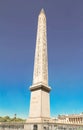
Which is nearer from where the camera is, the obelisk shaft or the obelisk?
the obelisk

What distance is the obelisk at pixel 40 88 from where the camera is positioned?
53.8 feet

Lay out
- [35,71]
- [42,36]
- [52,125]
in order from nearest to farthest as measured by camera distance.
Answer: [52,125] < [35,71] < [42,36]

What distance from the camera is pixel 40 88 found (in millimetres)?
17141

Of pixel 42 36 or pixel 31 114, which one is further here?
pixel 42 36

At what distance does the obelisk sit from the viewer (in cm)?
1639

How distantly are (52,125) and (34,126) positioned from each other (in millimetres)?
1863

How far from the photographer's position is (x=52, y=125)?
50.0 feet

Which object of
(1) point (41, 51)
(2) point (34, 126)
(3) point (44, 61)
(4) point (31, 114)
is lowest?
(2) point (34, 126)

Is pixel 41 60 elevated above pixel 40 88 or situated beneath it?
elevated above

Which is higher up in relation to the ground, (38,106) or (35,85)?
(35,85)

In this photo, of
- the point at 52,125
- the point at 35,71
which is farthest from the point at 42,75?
the point at 52,125

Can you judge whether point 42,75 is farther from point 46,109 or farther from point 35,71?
point 46,109

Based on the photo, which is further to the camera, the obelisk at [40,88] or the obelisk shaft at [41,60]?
the obelisk shaft at [41,60]

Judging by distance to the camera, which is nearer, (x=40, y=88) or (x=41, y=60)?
(x=40, y=88)
